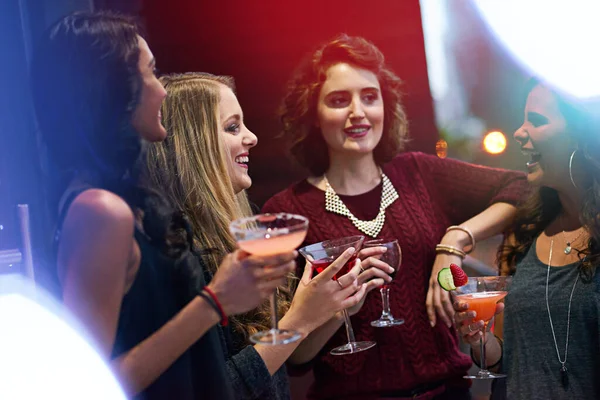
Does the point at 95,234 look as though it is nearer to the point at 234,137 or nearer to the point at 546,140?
the point at 234,137

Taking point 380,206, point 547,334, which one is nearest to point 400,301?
point 380,206

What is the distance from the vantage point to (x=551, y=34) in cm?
340

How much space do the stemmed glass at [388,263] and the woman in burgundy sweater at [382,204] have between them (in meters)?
0.15

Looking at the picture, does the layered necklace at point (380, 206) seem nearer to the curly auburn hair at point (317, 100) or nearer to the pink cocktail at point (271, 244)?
the curly auburn hair at point (317, 100)

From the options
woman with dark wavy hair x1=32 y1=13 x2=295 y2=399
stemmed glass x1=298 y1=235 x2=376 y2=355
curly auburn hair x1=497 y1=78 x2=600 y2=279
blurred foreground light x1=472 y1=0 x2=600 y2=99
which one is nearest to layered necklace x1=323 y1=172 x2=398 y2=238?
stemmed glass x1=298 y1=235 x2=376 y2=355

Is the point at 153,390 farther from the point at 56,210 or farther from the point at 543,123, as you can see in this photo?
the point at 543,123

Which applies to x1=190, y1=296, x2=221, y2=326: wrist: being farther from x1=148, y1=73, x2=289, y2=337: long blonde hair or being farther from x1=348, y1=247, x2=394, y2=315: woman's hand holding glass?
x1=348, y1=247, x2=394, y2=315: woman's hand holding glass

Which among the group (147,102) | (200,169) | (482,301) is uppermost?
(147,102)

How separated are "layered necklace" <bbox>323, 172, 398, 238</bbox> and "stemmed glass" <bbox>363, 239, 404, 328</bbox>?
0.80 ft

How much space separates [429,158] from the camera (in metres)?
3.12

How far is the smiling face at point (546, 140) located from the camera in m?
2.65

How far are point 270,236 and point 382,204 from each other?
134cm

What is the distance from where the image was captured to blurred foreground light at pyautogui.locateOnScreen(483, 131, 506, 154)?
3656mm

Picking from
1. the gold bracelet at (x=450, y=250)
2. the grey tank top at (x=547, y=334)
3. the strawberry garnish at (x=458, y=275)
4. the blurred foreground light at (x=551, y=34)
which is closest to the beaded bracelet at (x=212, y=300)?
the strawberry garnish at (x=458, y=275)
